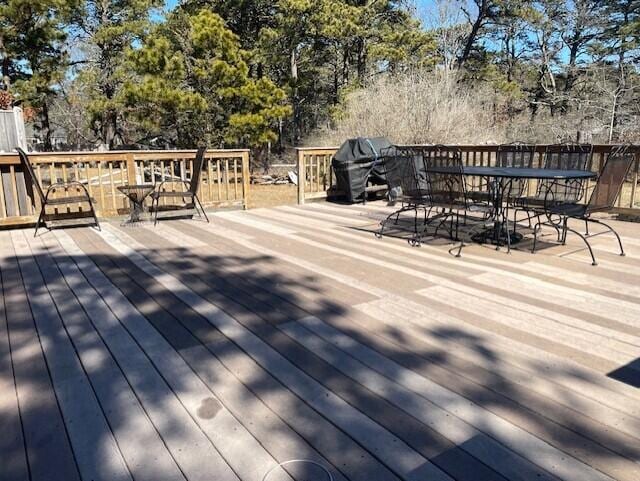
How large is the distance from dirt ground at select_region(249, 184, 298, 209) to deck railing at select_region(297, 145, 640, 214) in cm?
236

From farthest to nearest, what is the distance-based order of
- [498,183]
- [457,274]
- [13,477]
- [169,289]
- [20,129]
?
1. [20,129]
2. [498,183]
3. [457,274]
4. [169,289]
5. [13,477]

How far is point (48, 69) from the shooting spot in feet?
50.3

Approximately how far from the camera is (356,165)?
301 inches

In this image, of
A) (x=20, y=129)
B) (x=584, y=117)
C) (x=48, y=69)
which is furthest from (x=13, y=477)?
(x=584, y=117)

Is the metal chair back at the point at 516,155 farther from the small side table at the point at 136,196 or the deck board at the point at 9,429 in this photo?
the deck board at the point at 9,429

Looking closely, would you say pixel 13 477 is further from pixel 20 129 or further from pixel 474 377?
pixel 20 129

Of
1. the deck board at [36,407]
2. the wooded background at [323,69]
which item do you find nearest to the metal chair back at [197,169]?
the deck board at [36,407]

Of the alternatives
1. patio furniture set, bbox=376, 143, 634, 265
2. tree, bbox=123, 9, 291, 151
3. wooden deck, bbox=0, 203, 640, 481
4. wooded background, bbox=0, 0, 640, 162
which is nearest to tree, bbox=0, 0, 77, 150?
wooded background, bbox=0, 0, 640, 162

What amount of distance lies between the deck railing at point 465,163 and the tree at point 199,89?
6.38m

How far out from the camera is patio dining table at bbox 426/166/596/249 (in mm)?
4047

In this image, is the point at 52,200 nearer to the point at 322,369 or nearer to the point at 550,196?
the point at 322,369

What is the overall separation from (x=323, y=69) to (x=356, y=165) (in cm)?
1395

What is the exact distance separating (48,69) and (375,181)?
12.7m

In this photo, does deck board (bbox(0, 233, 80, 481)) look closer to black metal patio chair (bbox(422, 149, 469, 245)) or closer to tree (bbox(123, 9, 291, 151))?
black metal patio chair (bbox(422, 149, 469, 245))
